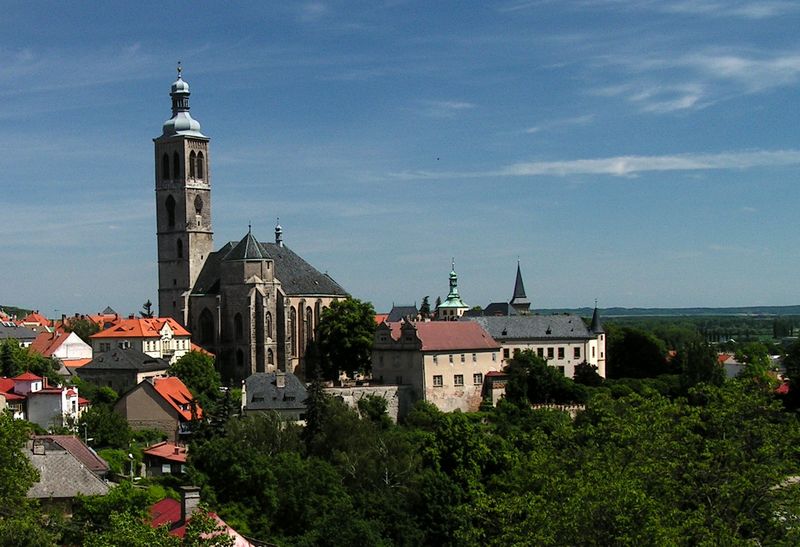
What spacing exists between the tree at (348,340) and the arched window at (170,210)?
17.7 metres

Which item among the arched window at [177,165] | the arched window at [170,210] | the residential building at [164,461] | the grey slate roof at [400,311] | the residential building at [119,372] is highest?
the arched window at [177,165]

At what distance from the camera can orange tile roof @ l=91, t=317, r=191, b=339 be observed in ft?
284

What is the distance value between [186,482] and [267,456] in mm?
4062

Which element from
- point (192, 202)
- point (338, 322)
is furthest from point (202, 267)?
point (338, 322)

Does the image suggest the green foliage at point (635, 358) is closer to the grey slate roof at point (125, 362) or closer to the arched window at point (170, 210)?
the grey slate roof at point (125, 362)

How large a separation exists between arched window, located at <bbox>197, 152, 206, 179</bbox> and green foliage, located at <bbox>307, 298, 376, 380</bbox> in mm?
18737

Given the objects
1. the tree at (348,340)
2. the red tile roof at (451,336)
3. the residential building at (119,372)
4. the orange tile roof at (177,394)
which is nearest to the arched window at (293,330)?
the tree at (348,340)

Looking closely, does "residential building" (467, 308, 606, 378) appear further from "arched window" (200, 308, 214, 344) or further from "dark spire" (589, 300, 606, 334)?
"arched window" (200, 308, 214, 344)

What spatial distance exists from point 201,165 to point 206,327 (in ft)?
46.4

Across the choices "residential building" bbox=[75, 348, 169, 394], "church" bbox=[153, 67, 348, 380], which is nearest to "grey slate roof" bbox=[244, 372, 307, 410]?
"residential building" bbox=[75, 348, 169, 394]

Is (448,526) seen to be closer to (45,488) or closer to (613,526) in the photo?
(45,488)

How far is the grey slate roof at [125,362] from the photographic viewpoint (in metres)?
75.1

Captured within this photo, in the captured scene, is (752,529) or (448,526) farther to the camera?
(448,526)

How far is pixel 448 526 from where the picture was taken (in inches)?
1741
